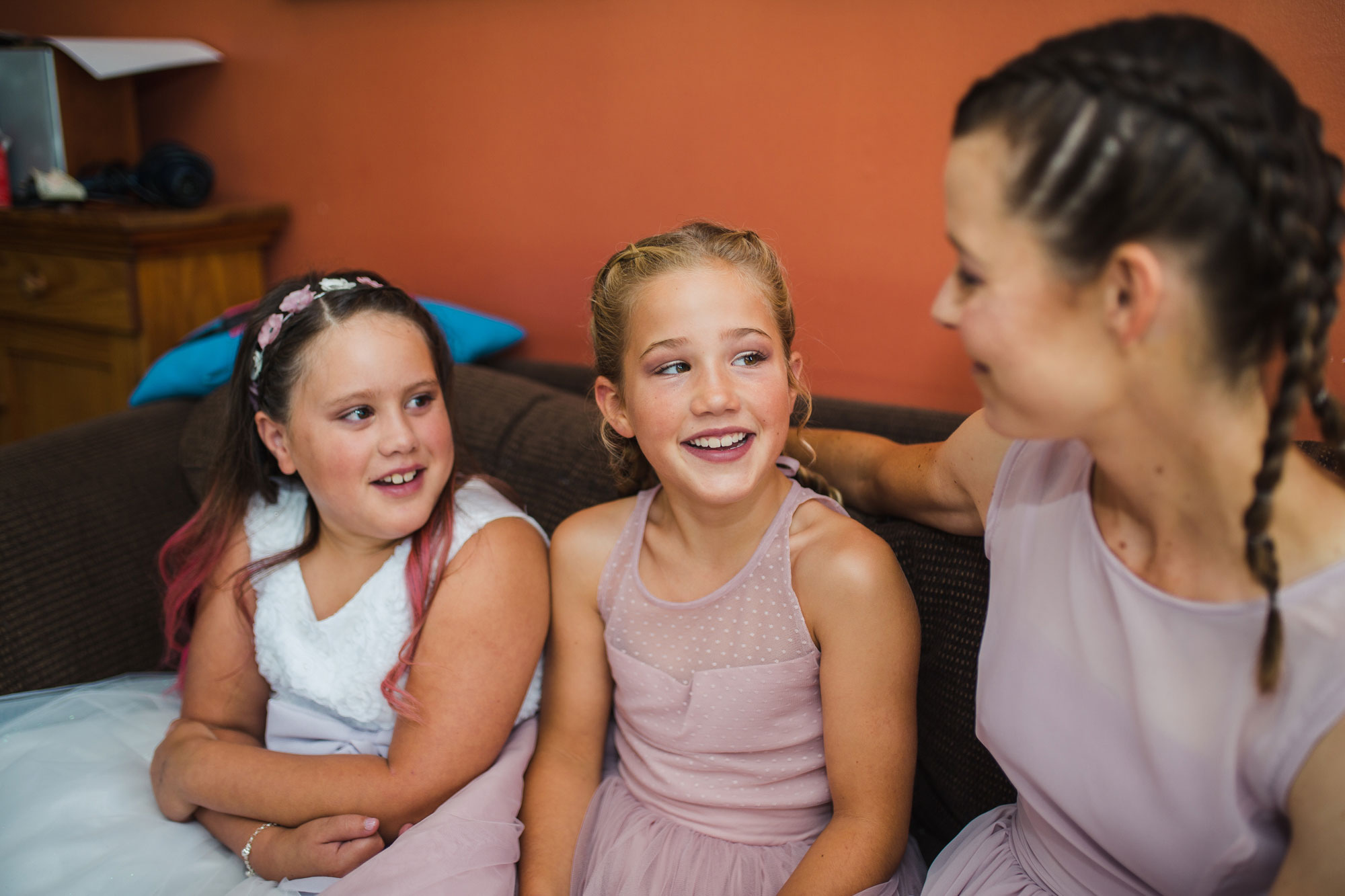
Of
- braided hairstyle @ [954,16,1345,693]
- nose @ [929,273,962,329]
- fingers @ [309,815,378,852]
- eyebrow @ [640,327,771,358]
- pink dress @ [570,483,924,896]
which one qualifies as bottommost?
fingers @ [309,815,378,852]

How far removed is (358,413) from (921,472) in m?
0.74

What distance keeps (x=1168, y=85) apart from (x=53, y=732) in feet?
5.16

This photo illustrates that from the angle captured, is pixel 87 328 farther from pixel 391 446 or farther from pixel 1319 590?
pixel 1319 590

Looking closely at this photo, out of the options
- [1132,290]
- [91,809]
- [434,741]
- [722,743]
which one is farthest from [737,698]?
[91,809]

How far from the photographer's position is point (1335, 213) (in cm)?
73

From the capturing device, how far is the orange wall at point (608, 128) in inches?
63.2

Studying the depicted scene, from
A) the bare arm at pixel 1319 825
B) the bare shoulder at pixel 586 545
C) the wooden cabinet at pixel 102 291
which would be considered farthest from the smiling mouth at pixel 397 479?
the wooden cabinet at pixel 102 291

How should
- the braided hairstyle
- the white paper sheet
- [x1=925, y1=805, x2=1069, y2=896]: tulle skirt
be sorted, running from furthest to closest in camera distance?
1. the white paper sheet
2. [x1=925, y1=805, x2=1069, y2=896]: tulle skirt
3. the braided hairstyle

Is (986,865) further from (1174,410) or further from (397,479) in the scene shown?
(397,479)

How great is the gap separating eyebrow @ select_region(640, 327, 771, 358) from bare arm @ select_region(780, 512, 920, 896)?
28 centimetres

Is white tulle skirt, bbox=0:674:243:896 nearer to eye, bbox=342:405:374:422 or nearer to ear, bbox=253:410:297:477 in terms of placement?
ear, bbox=253:410:297:477

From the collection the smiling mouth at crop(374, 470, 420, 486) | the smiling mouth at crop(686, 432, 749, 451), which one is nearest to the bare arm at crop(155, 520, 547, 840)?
the smiling mouth at crop(374, 470, 420, 486)

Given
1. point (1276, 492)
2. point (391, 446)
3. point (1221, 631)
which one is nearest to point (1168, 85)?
point (1276, 492)

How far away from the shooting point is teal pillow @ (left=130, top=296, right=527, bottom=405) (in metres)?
1.98
